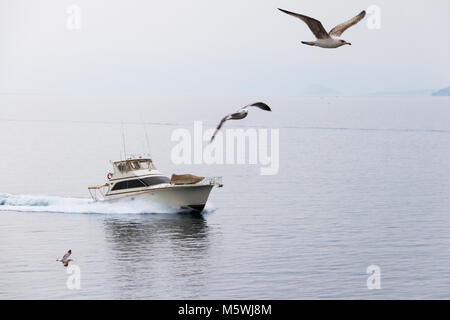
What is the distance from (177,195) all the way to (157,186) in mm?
1709

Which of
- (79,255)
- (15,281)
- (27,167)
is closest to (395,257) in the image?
(79,255)

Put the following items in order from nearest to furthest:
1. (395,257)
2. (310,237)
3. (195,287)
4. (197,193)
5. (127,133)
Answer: (195,287) → (395,257) → (310,237) → (197,193) → (127,133)

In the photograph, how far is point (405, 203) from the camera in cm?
7112

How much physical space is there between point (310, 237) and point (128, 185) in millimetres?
15407

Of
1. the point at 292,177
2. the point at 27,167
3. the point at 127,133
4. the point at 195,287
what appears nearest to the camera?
the point at 195,287

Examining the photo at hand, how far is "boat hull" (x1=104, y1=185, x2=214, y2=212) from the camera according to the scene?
2314 inches

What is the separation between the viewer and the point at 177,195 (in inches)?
2320

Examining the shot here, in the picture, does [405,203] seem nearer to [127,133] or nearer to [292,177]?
[292,177]
